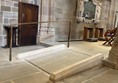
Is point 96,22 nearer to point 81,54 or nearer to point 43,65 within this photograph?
point 81,54

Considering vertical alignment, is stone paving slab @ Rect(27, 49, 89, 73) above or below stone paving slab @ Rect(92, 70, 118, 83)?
above

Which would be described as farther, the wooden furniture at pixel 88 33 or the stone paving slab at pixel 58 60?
the wooden furniture at pixel 88 33

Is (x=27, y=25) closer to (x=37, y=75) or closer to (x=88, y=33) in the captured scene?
(x=37, y=75)

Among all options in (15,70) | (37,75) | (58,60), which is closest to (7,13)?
(58,60)

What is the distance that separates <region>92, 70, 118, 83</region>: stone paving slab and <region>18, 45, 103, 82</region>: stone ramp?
299 mm

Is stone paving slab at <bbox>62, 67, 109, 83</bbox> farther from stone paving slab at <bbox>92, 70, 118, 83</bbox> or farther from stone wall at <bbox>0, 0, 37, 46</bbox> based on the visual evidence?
stone wall at <bbox>0, 0, 37, 46</bbox>

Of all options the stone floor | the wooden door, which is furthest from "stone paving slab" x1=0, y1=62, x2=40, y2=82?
the wooden door

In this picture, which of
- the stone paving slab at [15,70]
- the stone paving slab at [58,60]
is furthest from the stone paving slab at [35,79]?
the stone paving slab at [58,60]

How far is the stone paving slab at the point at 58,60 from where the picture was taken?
279cm

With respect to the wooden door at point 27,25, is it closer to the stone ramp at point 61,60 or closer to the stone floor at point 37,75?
the stone ramp at point 61,60

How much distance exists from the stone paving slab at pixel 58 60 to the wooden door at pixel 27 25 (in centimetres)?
146

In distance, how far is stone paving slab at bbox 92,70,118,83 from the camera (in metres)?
2.11

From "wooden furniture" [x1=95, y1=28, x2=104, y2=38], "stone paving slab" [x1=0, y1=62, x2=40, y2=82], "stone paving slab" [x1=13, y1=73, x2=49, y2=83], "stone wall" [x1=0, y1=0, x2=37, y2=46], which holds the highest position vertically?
"stone wall" [x1=0, y1=0, x2=37, y2=46]

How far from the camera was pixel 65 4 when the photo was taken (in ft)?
19.4
